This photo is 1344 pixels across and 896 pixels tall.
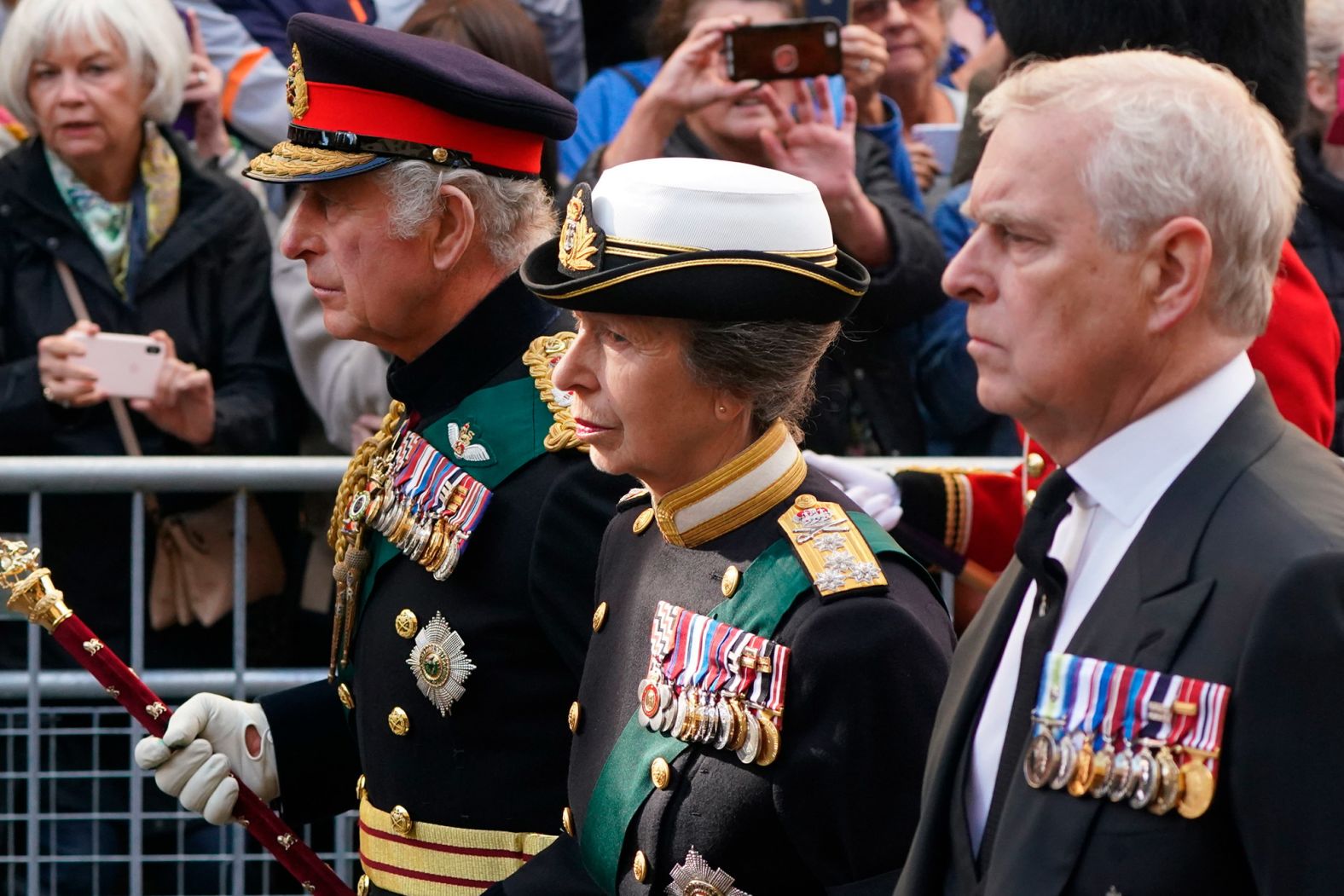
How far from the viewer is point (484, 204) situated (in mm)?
3432

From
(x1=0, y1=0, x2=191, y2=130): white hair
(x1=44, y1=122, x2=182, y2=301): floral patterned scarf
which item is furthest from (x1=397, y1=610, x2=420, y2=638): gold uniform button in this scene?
(x1=0, y1=0, x2=191, y2=130): white hair

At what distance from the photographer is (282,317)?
524 cm

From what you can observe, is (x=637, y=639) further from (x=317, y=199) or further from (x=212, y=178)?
(x=212, y=178)

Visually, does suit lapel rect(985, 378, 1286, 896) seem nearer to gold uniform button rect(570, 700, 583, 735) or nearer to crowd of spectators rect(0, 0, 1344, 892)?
gold uniform button rect(570, 700, 583, 735)

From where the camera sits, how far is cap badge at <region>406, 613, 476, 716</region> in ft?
10.6

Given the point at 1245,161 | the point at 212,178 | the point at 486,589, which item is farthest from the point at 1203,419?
the point at 212,178

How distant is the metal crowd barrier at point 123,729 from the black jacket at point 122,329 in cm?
9

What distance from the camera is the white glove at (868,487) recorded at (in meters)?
3.84

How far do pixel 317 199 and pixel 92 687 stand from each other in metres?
1.70

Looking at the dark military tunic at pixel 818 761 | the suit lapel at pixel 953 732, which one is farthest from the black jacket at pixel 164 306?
the suit lapel at pixel 953 732

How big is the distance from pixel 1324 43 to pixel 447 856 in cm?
315

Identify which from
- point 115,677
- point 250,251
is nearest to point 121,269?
point 250,251

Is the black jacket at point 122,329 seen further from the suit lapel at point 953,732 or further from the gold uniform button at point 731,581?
the suit lapel at point 953,732

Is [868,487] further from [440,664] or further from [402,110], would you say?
[402,110]
